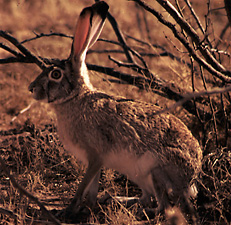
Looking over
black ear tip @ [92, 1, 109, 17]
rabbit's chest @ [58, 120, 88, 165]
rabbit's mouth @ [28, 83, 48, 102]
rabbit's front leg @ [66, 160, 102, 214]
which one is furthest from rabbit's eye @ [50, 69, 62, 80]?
rabbit's front leg @ [66, 160, 102, 214]

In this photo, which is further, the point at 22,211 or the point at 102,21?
the point at 102,21

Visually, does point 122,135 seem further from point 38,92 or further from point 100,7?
point 100,7

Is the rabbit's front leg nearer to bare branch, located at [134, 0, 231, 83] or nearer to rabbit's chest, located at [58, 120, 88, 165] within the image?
rabbit's chest, located at [58, 120, 88, 165]

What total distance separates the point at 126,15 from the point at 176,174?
5810mm

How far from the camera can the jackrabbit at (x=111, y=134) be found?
3.20m

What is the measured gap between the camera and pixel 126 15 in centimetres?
848

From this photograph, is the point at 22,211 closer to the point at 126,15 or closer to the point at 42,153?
the point at 42,153

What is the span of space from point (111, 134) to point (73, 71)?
61 centimetres

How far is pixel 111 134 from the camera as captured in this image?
3250mm

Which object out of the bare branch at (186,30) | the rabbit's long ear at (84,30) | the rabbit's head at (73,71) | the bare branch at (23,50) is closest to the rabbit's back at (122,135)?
the rabbit's head at (73,71)

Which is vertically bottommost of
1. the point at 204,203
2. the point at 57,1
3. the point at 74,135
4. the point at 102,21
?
the point at 204,203

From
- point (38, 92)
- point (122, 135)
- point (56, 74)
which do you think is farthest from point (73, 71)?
point (122, 135)

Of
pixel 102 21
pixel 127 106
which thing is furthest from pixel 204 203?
pixel 102 21

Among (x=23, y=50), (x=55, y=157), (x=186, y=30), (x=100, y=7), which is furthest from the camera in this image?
(x=23, y=50)
